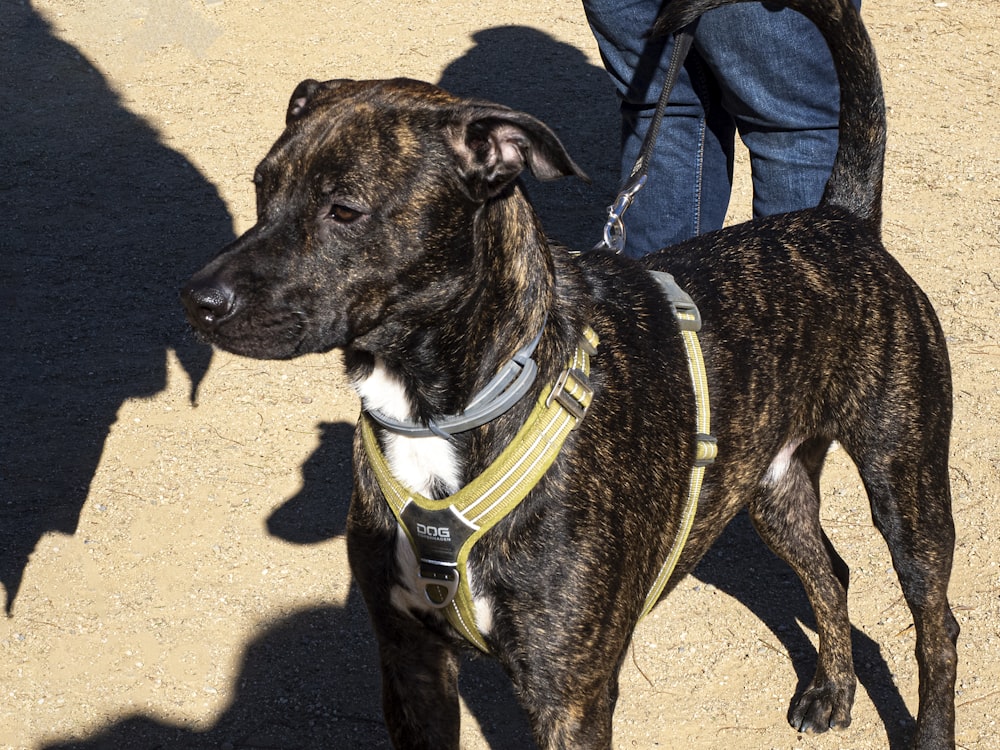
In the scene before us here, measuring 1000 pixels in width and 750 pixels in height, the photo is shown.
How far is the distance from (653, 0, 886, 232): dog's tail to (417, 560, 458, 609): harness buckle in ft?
5.00

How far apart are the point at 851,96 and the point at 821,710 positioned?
75.7 inches

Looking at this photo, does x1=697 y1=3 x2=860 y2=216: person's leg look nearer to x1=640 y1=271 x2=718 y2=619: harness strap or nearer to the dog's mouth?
x1=640 y1=271 x2=718 y2=619: harness strap

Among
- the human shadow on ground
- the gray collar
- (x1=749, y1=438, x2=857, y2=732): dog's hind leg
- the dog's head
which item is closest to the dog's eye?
the dog's head

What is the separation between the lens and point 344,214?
244 cm

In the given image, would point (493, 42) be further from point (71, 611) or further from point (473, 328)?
point (473, 328)

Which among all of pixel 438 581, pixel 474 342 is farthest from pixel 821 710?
pixel 474 342

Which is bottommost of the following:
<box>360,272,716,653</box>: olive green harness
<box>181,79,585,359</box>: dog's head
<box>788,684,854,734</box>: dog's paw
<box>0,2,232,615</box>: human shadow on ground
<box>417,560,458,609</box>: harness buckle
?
<box>0,2,232,615</box>: human shadow on ground

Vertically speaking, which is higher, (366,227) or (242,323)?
(366,227)

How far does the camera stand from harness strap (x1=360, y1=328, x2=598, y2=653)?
2.50 meters

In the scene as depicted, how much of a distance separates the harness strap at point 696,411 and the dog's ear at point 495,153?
23.1 inches

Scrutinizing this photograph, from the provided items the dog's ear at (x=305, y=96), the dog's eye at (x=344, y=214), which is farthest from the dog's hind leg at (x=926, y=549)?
the dog's ear at (x=305, y=96)

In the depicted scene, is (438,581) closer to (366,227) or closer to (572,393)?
(572,393)

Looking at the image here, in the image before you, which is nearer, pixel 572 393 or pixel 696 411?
pixel 572 393

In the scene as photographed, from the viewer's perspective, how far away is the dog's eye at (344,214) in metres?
2.43
